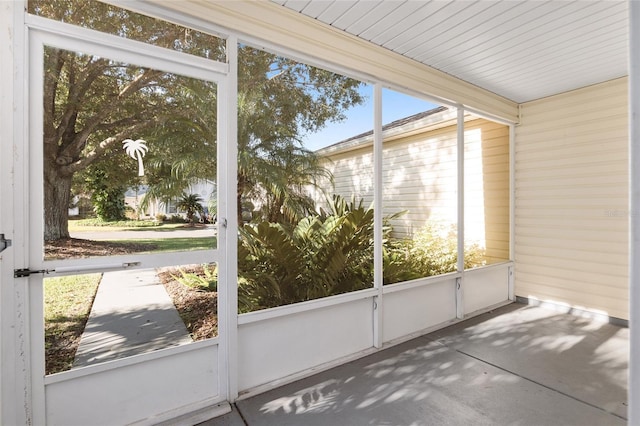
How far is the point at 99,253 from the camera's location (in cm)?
179

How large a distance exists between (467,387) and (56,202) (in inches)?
113

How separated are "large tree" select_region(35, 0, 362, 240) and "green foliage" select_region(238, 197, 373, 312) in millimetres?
333

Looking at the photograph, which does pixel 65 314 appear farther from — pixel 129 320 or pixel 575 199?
pixel 575 199

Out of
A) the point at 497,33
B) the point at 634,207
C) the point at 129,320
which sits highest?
the point at 497,33

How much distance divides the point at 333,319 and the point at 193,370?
1138mm

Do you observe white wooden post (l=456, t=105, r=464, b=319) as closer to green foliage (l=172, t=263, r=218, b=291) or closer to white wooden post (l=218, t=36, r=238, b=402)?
white wooden post (l=218, t=36, r=238, b=402)

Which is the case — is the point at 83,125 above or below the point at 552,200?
above

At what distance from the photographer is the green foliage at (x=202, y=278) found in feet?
6.73

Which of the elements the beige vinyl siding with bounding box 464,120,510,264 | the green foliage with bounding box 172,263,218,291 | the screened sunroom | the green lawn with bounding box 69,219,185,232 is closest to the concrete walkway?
the screened sunroom

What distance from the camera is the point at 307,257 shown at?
8.92ft

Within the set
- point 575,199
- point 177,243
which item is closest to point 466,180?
point 575,199

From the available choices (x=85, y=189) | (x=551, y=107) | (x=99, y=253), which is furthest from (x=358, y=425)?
(x=551, y=107)

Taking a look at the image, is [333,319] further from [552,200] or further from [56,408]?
[552,200]

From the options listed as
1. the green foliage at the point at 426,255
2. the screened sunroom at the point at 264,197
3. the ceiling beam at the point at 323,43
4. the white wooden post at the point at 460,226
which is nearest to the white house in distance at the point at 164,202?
the screened sunroom at the point at 264,197
